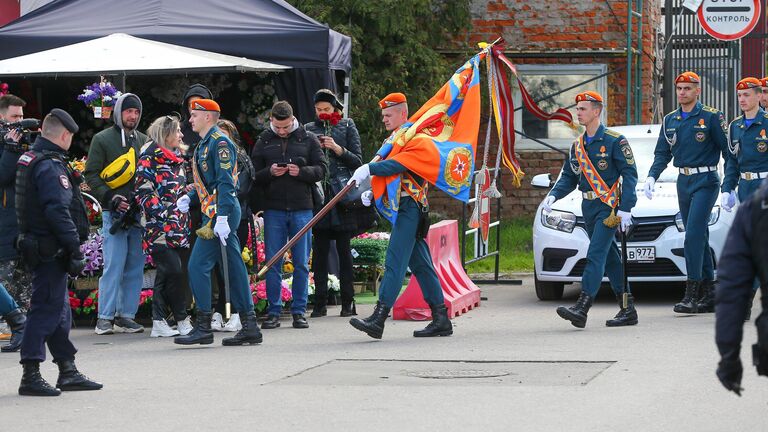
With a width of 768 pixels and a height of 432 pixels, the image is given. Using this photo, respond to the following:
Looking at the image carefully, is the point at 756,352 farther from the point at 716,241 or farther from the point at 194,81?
the point at 194,81

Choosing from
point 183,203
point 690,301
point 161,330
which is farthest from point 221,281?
point 690,301

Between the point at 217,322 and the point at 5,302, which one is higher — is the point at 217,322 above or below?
below

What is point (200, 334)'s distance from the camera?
10.7 metres

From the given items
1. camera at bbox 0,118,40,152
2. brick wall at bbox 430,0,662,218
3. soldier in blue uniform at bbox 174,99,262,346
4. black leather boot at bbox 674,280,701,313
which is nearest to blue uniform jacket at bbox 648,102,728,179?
black leather boot at bbox 674,280,701,313

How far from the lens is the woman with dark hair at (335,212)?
1248cm

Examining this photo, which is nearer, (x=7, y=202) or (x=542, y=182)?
(x=7, y=202)

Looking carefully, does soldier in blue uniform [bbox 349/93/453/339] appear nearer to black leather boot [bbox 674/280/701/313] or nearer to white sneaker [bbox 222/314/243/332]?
white sneaker [bbox 222/314/243/332]

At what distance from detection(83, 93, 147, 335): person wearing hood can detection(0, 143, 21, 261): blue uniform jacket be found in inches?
31.2

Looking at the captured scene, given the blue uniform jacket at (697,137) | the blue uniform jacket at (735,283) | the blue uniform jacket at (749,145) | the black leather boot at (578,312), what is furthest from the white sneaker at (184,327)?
the blue uniform jacket at (735,283)

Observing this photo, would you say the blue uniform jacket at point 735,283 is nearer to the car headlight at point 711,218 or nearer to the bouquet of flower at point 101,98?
the car headlight at point 711,218

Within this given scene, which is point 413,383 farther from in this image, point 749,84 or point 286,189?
point 749,84

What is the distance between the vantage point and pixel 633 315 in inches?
451

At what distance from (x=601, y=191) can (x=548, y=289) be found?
255 cm

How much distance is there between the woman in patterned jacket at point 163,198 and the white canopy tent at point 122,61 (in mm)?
1364
